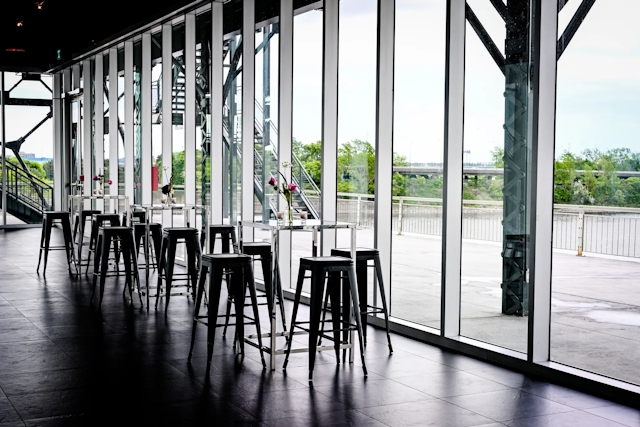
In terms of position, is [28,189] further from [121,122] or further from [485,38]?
[485,38]

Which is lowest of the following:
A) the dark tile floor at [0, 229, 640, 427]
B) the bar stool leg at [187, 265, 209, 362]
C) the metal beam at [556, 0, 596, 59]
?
the dark tile floor at [0, 229, 640, 427]

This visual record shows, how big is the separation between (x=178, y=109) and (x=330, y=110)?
4.19 m

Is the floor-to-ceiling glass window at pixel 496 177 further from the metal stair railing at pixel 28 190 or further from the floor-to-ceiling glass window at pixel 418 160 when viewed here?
the metal stair railing at pixel 28 190

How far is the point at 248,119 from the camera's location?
873 cm

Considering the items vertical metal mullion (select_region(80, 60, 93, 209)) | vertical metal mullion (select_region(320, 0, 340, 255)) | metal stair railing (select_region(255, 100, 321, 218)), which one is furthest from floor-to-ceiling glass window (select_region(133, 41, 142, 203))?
vertical metal mullion (select_region(320, 0, 340, 255))

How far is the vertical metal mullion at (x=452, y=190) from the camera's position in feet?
18.8

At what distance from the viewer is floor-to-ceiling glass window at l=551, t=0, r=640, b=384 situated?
439 cm

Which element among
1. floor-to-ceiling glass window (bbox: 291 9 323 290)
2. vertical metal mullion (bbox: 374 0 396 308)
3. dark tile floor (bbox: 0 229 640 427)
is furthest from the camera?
floor-to-ceiling glass window (bbox: 291 9 323 290)

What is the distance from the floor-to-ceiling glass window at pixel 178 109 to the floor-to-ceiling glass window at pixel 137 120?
1493 mm

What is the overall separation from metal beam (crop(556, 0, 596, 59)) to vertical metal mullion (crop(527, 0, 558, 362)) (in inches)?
1.8

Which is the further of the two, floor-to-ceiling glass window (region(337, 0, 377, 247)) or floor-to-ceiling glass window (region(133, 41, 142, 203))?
floor-to-ceiling glass window (region(133, 41, 142, 203))

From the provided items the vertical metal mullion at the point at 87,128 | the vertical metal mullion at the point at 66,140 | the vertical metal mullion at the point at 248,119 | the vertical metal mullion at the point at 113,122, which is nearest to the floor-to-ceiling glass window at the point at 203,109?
the vertical metal mullion at the point at 248,119

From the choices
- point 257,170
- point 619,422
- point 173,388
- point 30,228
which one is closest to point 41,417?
point 173,388

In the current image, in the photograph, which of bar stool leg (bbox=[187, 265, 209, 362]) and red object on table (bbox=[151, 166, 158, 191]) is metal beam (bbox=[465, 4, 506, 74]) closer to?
bar stool leg (bbox=[187, 265, 209, 362])
